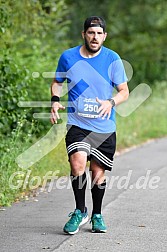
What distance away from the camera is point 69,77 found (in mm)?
8008

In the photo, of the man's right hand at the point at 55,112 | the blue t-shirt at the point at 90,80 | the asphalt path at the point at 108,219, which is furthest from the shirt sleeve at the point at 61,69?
the asphalt path at the point at 108,219

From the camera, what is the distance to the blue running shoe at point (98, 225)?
8047mm

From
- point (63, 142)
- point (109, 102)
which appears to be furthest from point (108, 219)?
point (63, 142)

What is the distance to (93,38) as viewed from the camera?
7.88m

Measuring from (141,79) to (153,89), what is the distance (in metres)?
4.59

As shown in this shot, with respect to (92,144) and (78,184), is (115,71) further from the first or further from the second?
(78,184)

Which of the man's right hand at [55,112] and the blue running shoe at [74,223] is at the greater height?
the man's right hand at [55,112]

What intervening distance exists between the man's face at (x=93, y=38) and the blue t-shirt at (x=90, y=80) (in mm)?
101

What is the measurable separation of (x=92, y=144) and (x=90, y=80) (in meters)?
0.63

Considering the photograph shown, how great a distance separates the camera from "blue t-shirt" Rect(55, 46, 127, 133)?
26.0ft

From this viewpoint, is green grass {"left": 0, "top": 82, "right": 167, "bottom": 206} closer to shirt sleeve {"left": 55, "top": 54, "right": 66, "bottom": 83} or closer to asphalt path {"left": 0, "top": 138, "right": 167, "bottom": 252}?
asphalt path {"left": 0, "top": 138, "right": 167, "bottom": 252}

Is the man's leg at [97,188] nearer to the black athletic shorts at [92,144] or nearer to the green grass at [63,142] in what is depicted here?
the black athletic shorts at [92,144]

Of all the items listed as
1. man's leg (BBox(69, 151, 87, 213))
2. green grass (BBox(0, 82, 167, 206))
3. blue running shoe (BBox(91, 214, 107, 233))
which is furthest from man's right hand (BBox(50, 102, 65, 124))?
green grass (BBox(0, 82, 167, 206))

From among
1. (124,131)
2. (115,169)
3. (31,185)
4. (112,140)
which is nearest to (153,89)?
(124,131)
